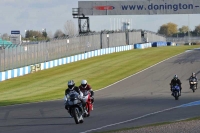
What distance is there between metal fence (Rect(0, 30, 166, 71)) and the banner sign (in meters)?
3.86

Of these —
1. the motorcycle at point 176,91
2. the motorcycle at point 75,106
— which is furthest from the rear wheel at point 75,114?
the motorcycle at point 176,91

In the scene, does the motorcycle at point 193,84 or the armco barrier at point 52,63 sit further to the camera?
the armco barrier at point 52,63

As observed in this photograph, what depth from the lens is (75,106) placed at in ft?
59.2

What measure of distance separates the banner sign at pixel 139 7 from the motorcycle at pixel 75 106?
61411 mm

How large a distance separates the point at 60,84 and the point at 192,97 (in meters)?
15.1

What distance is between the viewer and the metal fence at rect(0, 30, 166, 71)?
45031mm

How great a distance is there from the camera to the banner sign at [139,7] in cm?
7838

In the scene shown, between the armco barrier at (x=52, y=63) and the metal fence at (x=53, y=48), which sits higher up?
the metal fence at (x=53, y=48)

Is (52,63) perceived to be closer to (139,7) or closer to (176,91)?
(139,7)

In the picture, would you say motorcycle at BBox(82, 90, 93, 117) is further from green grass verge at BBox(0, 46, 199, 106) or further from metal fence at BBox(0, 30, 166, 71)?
metal fence at BBox(0, 30, 166, 71)

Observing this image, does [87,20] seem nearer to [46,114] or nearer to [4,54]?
[4,54]

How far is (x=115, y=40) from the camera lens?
80.6 m

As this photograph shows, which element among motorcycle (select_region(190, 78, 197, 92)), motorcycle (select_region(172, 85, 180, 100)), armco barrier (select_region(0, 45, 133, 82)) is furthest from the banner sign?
motorcycle (select_region(172, 85, 180, 100))

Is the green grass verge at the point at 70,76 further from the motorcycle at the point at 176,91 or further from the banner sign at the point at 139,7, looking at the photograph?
the banner sign at the point at 139,7
